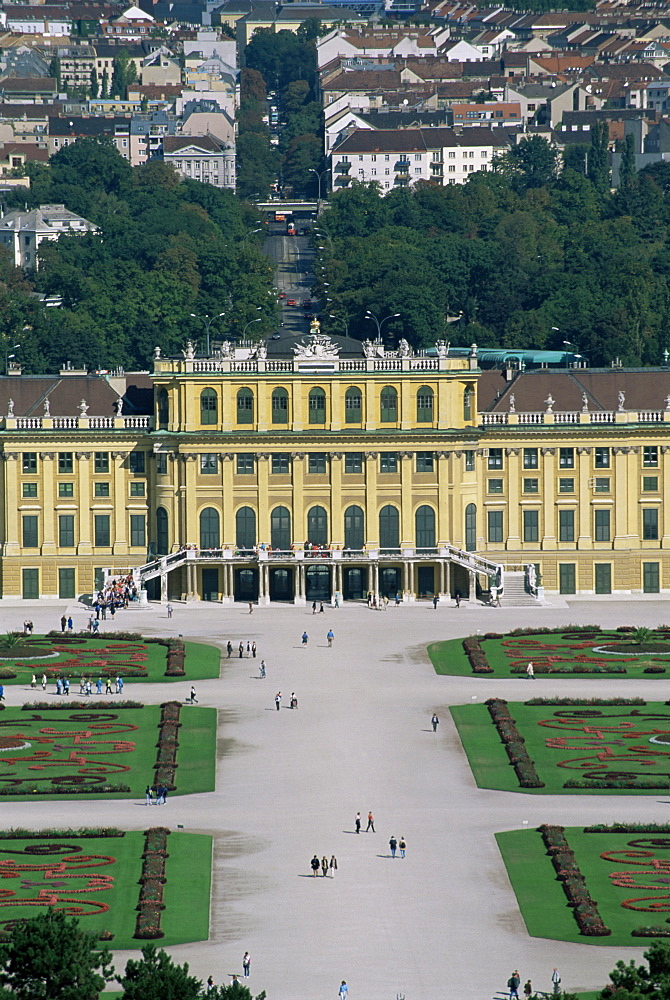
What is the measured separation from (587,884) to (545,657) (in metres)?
41.3

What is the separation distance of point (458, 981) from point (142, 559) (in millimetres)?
76430

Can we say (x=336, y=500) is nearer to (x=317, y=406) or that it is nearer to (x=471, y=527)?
(x=317, y=406)

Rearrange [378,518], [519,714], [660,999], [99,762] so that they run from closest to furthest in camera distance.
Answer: [660,999], [99,762], [519,714], [378,518]

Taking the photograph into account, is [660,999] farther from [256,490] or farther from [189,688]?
[256,490]

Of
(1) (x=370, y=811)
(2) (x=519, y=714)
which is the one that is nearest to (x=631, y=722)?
(2) (x=519, y=714)

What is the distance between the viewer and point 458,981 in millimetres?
91438

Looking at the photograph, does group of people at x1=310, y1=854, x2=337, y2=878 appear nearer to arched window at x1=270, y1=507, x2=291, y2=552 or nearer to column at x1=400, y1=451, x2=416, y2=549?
column at x1=400, y1=451, x2=416, y2=549

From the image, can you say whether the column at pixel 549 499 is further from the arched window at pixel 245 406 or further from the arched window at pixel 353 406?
the arched window at pixel 245 406

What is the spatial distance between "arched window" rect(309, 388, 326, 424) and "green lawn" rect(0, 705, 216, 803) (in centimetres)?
3646

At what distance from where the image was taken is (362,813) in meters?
111

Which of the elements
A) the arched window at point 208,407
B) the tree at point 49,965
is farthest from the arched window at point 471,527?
the tree at point 49,965

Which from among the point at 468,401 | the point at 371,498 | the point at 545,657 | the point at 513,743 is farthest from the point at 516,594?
the point at 513,743

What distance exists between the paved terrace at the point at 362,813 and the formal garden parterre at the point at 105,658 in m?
1.76

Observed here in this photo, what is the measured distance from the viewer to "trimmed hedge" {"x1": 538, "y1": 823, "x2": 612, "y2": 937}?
3772 inches
